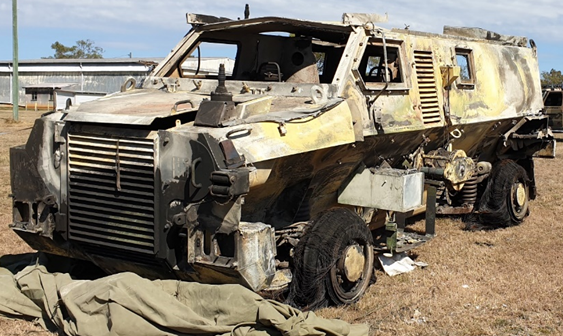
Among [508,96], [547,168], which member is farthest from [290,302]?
[547,168]

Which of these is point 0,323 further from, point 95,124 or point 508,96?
point 508,96

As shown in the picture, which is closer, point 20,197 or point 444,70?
point 20,197

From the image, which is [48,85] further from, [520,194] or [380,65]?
[380,65]

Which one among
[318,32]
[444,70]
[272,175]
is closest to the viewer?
[272,175]

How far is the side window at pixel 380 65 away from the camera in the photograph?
22.8 ft

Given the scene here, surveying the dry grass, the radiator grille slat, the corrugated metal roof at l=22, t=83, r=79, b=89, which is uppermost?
the radiator grille slat

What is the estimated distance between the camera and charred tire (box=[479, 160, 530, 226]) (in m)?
8.85

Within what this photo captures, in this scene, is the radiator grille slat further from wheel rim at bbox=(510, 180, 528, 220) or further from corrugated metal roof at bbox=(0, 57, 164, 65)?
corrugated metal roof at bbox=(0, 57, 164, 65)

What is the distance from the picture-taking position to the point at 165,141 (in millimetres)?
4812

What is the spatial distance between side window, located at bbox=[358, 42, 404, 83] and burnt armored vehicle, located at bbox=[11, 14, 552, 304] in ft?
0.06

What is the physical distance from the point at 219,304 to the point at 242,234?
1.59 feet

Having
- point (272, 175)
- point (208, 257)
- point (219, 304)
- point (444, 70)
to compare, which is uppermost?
point (444, 70)

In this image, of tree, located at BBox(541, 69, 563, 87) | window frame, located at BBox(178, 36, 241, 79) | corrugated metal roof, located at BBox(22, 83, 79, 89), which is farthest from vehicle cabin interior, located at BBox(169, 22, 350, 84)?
tree, located at BBox(541, 69, 563, 87)

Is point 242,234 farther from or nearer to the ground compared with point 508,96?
nearer to the ground
